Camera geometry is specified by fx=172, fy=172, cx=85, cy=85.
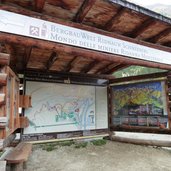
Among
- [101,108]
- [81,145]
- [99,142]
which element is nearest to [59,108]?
[81,145]

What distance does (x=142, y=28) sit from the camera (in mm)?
4043

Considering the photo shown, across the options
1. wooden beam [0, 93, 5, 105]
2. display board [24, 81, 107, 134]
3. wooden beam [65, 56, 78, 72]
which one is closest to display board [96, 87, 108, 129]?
display board [24, 81, 107, 134]

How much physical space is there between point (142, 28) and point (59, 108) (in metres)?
4.11

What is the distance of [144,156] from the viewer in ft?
16.9

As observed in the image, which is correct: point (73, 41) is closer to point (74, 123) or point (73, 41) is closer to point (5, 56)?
point (5, 56)

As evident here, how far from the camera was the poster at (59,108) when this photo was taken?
615 cm

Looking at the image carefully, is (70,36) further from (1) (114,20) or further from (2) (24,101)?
(2) (24,101)

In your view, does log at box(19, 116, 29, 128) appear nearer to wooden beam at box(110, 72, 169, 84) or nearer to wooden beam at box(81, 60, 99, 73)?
wooden beam at box(81, 60, 99, 73)

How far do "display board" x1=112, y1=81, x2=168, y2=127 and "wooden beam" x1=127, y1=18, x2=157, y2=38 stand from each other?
269 cm

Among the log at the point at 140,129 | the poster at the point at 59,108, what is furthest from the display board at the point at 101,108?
the log at the point at 140,129

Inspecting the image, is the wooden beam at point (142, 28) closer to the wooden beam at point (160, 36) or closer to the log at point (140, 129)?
the wooden beam at point (160, 36)

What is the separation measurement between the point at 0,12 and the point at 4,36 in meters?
0.41

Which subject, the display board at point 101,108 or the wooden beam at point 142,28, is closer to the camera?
the wooden beam at point 142,28

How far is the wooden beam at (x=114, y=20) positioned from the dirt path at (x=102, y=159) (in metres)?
3.36
